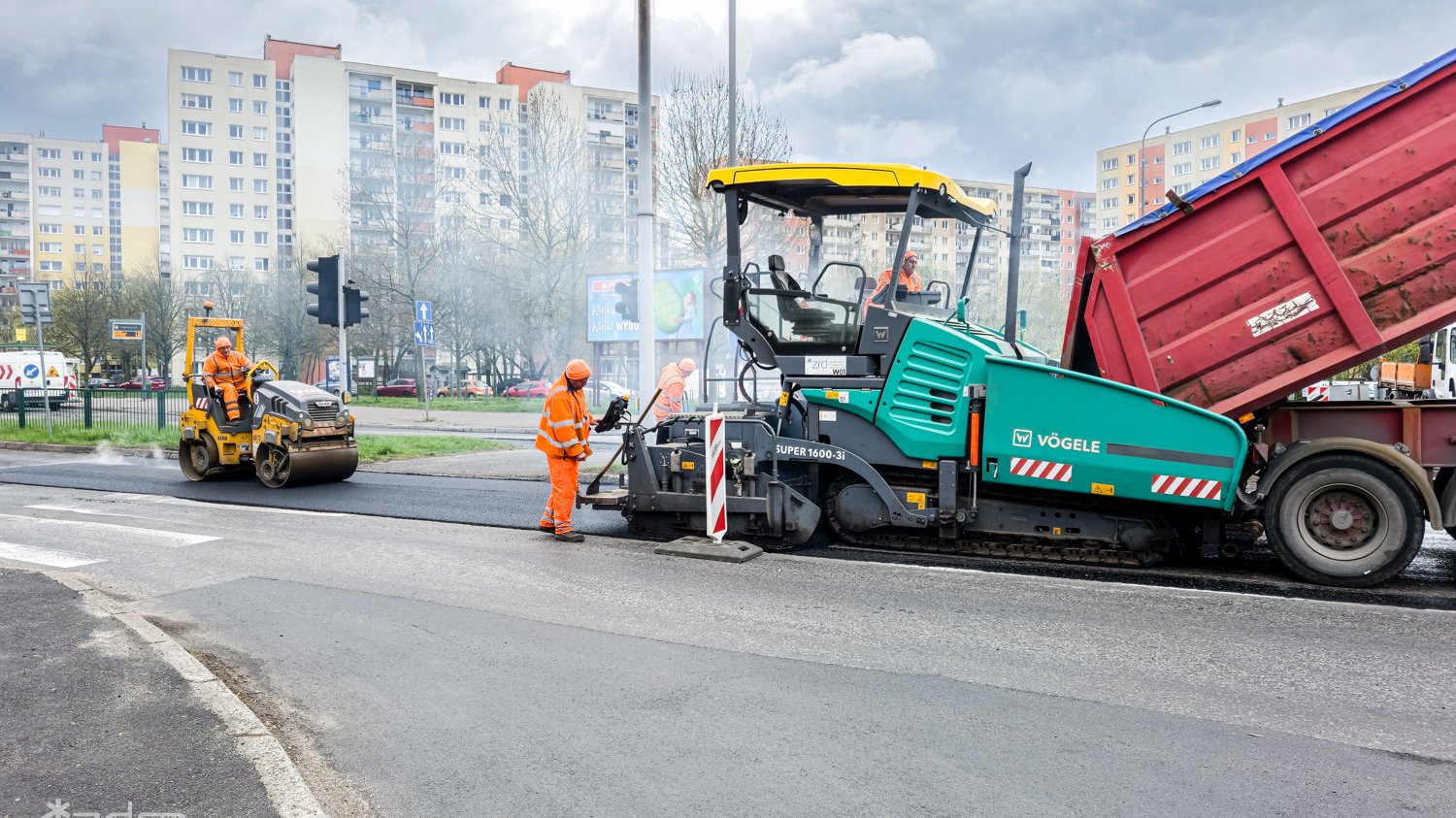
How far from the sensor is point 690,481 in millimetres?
8062

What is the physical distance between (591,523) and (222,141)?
264 ft

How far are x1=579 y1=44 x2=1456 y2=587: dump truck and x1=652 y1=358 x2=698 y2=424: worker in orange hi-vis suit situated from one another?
234cm

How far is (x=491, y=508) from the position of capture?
10164 millimetres

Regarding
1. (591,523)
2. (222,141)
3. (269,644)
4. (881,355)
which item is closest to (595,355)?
(591,523)

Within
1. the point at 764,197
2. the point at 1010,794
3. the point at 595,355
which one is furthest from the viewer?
the point at 595,355

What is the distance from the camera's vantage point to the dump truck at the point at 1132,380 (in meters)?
6.07

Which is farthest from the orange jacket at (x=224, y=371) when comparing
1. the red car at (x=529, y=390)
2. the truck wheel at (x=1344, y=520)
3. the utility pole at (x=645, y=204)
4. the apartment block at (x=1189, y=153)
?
the apartment block at (x=1189, y=153)

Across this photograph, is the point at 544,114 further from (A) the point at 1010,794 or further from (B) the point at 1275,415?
(A) the point at 1010,794

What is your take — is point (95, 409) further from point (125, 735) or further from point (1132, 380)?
point (1132, 380)

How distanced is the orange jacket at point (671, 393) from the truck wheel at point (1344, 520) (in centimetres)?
585

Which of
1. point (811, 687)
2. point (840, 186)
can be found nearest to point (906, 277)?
point (840, 186)

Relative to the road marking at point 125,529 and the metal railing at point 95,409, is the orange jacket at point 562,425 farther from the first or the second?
Result: the metal railing at point 95,409

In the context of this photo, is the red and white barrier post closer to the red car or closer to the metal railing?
the metal railing

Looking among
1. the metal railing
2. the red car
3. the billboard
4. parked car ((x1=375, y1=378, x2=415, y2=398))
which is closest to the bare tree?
the billboard
